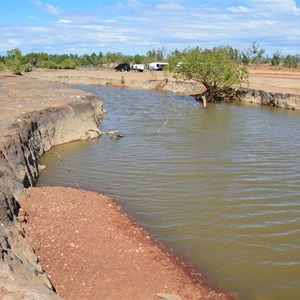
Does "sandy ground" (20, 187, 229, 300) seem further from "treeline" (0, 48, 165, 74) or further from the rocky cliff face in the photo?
"treeline" (0, 48, 165, 74)

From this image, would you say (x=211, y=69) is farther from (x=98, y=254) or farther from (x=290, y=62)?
(x=290, y=62)

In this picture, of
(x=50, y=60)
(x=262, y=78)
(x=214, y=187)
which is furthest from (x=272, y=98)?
(x=50, y=60)

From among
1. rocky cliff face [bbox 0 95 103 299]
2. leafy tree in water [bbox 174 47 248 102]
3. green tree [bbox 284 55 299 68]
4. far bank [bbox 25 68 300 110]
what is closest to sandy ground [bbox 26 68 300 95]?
far bank [bbox 25 68 300 110]

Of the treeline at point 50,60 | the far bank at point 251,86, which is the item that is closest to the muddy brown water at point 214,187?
the far bank at point 251,86

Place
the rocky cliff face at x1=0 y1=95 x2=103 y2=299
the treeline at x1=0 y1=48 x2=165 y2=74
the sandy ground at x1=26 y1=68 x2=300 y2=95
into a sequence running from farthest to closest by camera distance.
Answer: the treeline at x1=0 y1=48 x2=165 y2=74 < the sandy ground at x1=26 y1=68 x2=300 y2=95 < the rocky cliff face at x1=0 y1=95 x2=103 y2=299

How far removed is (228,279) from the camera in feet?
24.4

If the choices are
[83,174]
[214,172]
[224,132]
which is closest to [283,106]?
[224,132]

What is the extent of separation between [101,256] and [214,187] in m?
5.40

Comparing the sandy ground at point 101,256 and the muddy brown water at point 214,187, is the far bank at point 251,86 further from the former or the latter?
the sandy ground at point 101,256

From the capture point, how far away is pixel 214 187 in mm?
11984

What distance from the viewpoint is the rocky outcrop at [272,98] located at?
29750 millimetres

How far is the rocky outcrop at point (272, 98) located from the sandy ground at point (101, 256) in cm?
2351

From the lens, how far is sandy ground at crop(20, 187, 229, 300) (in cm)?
658

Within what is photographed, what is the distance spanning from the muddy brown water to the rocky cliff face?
92cm
